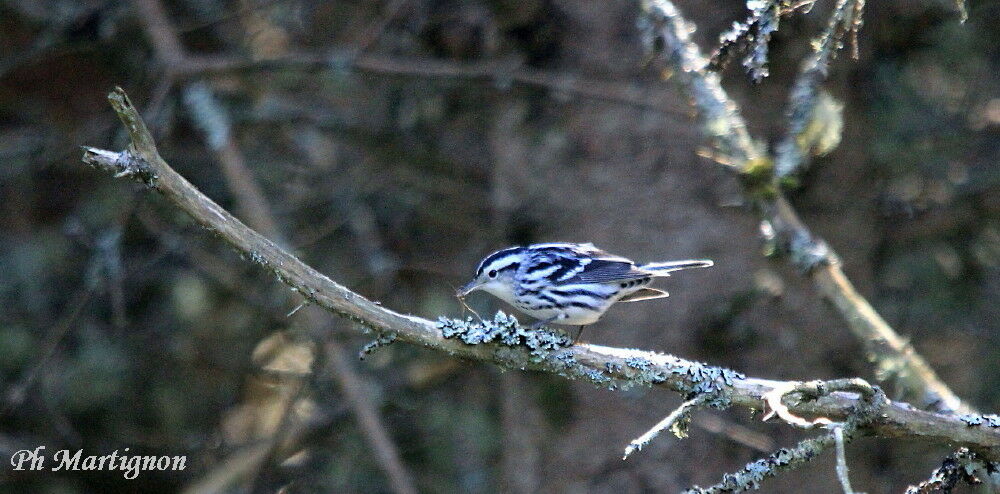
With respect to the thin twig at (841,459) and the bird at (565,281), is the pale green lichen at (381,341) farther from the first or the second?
the bird at (565,281)

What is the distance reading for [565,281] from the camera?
3.57 m

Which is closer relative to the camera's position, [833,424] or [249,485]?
[833,424]

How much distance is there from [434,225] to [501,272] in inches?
68.5

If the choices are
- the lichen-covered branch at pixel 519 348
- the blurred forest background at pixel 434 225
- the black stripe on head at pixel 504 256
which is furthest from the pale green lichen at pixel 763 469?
the black stripe on head at pixel 504 256

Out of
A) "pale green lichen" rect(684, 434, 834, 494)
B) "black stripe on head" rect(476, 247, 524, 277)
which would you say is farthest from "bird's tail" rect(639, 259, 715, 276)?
"pale green lichen" rect(684, 434, 834, 494)

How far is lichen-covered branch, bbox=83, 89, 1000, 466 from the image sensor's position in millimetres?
2209

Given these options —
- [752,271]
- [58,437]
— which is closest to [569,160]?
[752,271]

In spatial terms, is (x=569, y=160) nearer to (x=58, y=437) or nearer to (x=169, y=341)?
(x=169, y=341)

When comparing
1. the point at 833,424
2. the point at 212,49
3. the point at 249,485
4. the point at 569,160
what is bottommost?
the point at 833,424

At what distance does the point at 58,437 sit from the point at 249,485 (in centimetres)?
127

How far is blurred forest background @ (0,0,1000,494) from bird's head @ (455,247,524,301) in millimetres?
695

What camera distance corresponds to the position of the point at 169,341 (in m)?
5.40

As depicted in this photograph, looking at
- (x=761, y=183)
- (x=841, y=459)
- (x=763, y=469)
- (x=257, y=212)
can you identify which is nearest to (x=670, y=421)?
(x=763, y=469)

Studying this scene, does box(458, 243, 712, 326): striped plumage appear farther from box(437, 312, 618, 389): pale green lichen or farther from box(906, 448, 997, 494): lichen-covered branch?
box(906, 448, 997, 494): lichen-covered branch
